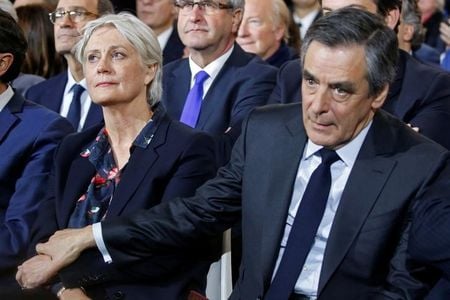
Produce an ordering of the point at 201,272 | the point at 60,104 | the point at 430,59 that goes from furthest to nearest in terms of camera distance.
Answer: the point at 430,59 < the point at 60,104 < the point at 201,272

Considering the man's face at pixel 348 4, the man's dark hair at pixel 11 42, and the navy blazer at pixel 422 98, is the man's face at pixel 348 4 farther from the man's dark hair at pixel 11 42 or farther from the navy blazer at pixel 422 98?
the man's dark hair at pixel 11 42

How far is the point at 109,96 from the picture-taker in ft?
11.9

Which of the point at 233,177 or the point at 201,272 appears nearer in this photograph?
the point at 233,177

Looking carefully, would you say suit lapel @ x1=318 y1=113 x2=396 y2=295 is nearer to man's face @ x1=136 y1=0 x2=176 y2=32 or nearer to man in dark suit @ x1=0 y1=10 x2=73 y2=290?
man in dark suit @ x1=0 y1=10 x2=73 y2=290

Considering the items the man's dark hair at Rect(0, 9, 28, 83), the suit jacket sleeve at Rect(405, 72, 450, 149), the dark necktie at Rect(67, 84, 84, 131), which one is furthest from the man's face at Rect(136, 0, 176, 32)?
the suit jacket sleeve at Rect(405, 72, 450, 149)

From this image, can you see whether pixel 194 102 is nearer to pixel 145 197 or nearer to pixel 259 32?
pixel 145 197

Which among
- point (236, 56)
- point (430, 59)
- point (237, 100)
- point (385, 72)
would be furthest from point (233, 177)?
point (430, 59)

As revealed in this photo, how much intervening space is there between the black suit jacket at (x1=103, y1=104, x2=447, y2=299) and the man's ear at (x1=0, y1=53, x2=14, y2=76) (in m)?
1.08

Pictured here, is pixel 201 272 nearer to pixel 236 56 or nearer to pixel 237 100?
pixel 237 100

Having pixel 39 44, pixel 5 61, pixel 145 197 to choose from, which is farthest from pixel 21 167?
pixel 39 44

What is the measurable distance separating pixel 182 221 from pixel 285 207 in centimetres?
34

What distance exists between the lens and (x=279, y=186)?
3006 mm

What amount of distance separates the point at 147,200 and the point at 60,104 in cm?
172

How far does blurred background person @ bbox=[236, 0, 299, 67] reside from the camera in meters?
5.89
